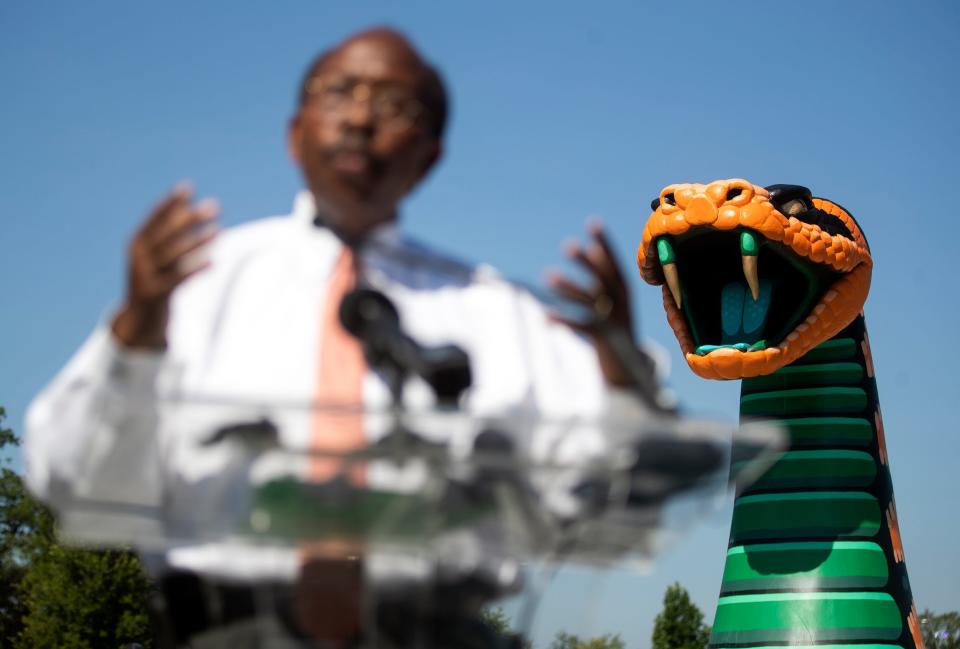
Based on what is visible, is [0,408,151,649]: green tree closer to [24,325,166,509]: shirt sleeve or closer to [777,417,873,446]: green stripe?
[777,417,873,446]: green stripe

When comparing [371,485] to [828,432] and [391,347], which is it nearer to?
[391,347]

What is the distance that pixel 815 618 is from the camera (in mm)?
8688

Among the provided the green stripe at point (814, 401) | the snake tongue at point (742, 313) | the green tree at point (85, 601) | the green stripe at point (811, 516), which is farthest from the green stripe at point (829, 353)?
the green tree at point (85, 601)

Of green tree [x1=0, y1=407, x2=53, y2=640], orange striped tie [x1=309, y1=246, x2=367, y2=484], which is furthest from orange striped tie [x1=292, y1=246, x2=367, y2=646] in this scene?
green tree [x1=0, y1=407, x2=53, y2=640]

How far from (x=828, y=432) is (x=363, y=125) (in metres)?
7.54

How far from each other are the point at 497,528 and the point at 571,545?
0.16m

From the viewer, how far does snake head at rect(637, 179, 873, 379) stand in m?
8.84

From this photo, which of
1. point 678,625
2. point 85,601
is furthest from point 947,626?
point 85,601

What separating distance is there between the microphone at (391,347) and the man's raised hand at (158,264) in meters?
0.26

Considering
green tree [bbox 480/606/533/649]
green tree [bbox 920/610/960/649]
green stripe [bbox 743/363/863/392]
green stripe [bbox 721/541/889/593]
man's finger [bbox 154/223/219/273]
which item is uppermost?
green stripe [bbox 743/363/863/392]

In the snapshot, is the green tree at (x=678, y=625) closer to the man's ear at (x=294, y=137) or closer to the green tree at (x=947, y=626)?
the green tree at (x=947, y=626)

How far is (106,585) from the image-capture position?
23.6 metres

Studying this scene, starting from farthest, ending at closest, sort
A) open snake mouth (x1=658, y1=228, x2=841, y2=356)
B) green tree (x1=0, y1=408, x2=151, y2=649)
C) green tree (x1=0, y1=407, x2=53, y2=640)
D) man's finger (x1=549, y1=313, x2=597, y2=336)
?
green tree (x1=0, y1=407, x2=53, y2=640) → green tree (x1=0, y1=408, x2=151, y2=649) → open snake mouth (x1=658, y1=228, x2=841, y2=356) → man's finger (x1=549, y1=313, x2=597, y2=336)

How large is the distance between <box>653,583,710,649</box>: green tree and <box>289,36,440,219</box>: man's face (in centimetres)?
2427
